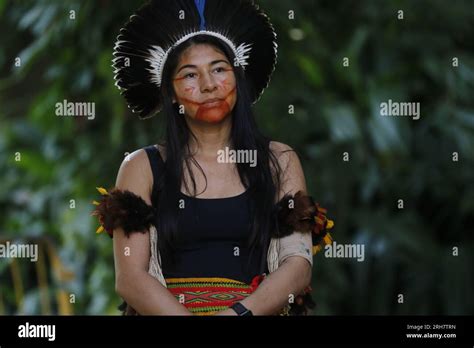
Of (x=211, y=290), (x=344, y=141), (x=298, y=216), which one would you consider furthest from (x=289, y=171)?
(x=344, y=141)

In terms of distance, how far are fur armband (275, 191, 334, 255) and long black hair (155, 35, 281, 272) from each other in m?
0.01

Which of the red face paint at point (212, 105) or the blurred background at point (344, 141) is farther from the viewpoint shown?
the blurred background at point (344, 141)

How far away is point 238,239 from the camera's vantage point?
1.27 metres

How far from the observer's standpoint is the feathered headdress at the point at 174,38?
4.25 ft

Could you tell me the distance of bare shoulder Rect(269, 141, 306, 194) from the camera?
1.30 metres

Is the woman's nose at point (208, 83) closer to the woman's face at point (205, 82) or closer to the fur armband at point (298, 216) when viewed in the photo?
the woman's face at point (205, 82)

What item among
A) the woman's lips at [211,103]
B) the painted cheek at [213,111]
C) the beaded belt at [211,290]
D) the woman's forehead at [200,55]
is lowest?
the beaded belt at [211,290]

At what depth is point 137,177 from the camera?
50.1 inches

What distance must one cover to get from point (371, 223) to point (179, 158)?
1823mm

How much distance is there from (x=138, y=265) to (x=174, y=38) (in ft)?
0.92

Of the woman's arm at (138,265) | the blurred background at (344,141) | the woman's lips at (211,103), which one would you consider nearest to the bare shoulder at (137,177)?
the woman's arm at (138,265)

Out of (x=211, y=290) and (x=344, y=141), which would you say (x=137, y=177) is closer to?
(x=211, y=290)

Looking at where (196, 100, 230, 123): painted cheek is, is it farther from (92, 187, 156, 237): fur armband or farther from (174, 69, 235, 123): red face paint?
(92, 187, 156, 237): fur armband

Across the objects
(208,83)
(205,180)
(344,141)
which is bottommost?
(205,180)
